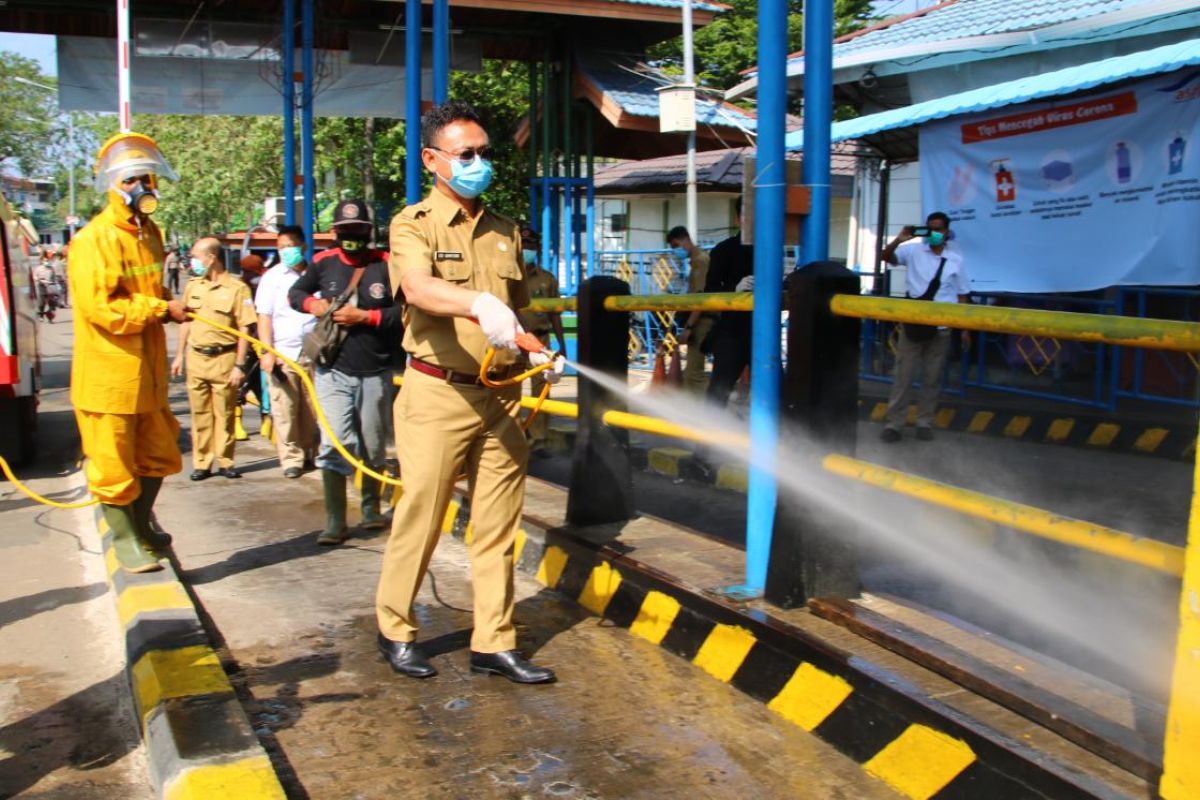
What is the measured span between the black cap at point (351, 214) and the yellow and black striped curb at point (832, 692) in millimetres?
2349

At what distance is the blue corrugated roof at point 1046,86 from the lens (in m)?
8.30

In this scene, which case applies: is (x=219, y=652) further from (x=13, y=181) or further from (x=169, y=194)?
(x=13, y=181)

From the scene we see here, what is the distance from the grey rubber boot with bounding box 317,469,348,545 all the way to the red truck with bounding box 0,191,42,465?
3997 mm

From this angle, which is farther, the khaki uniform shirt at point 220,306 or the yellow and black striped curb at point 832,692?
the khaki uniform shirt at point 220,306

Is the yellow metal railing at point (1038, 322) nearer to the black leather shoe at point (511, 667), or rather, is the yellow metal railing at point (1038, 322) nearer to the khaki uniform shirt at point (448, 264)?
the khaki uniform shirt at point (448, 264)

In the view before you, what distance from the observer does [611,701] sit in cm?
402

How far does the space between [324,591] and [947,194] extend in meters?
8.14

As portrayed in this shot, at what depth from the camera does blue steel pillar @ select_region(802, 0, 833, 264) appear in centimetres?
421

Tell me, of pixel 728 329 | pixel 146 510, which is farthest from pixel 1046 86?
pixel 146 510

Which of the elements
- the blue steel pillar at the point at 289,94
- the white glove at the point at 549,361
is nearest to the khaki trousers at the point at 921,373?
the white glove at the point at 549,361

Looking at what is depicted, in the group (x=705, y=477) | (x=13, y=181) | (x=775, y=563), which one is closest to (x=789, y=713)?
(x=775, y=563)

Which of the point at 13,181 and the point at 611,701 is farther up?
the point at 13,181

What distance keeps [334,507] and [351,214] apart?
1.67 m

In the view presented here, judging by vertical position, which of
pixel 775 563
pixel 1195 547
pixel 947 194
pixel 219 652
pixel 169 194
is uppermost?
pixel 169 194
